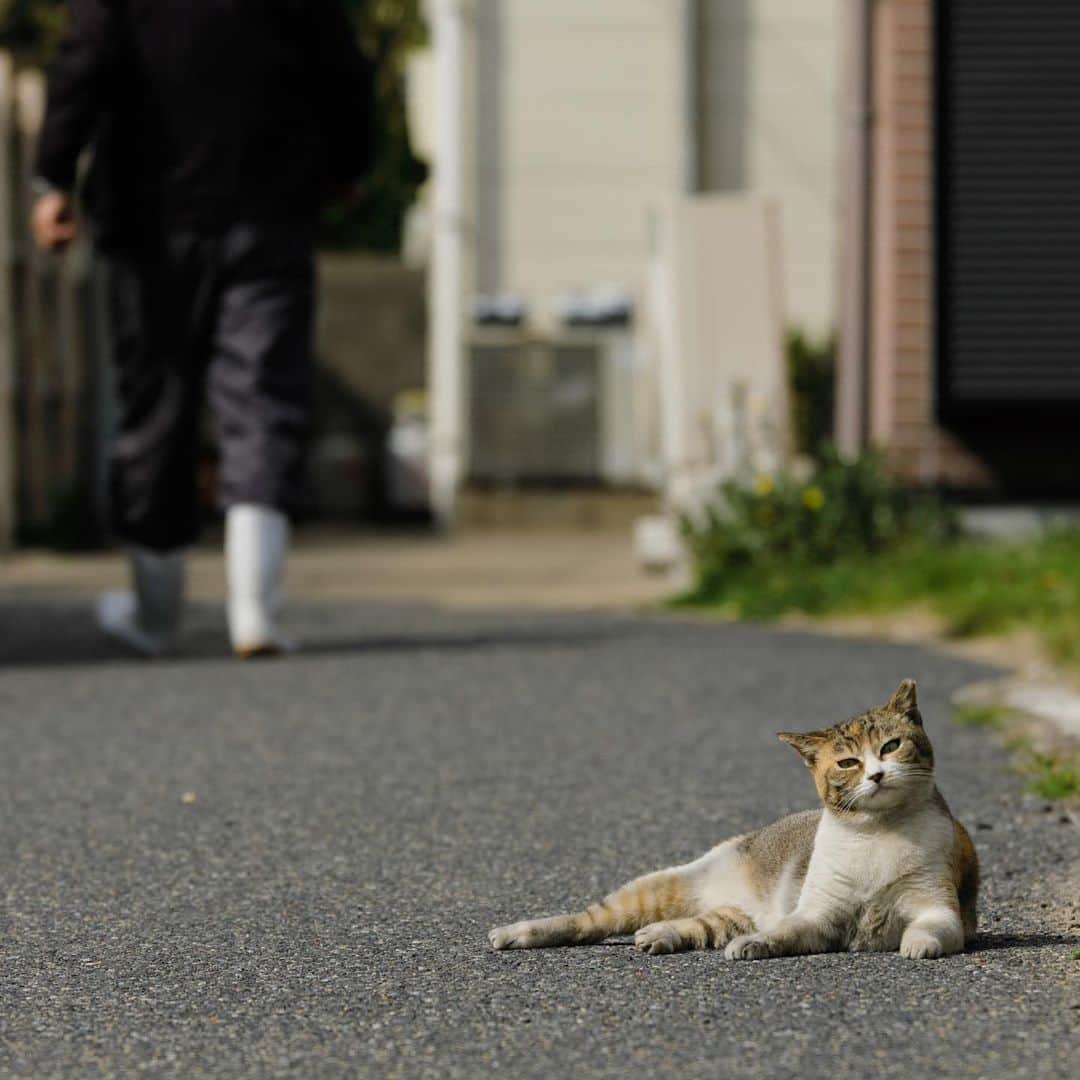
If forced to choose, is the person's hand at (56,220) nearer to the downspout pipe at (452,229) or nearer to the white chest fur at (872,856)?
the white chest fur at (872,856)

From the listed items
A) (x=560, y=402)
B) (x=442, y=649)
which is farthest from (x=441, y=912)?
(x=560, y=402)

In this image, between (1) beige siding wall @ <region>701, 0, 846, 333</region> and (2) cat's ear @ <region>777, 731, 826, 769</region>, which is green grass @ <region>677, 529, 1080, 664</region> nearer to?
(2) cat's ear @ <region>777, 731, 826, 769</region>

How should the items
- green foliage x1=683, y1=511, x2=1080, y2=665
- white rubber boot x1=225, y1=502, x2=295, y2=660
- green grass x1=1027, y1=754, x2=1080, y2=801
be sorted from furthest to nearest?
1. green foliage x1=683, y1=511, x2=1080, y2=665
2. white rubber boot x1=225, y1=502, x2=295, y2=660
3. green grass x1=1027, y1=754, x2=1080, y2=801

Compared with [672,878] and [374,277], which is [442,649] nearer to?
[672,878]

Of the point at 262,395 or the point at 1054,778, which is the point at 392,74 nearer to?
the point at 262,395

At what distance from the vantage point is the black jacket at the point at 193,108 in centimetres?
660

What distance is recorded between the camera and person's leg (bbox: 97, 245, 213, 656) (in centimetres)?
670

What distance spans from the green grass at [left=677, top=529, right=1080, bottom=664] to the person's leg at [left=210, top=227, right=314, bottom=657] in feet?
6.45

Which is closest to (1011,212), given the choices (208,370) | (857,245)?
(857,245)

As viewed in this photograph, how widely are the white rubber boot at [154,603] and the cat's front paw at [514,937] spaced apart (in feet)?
12.7

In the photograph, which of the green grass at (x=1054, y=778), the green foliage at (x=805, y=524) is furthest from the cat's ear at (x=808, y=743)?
the green foliage at (x=805, y=524)

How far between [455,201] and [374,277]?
358cm

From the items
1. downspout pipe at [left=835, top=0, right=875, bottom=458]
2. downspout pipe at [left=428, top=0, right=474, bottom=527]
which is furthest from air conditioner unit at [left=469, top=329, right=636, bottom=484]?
downspout pipe at [left=835, top=0, right=875, bottom=458]

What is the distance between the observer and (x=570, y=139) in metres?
14.7
